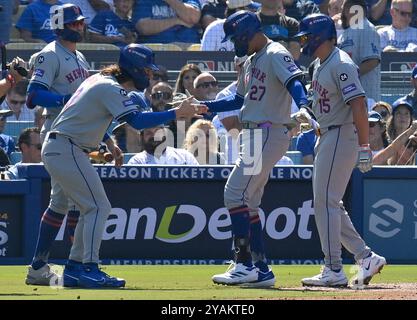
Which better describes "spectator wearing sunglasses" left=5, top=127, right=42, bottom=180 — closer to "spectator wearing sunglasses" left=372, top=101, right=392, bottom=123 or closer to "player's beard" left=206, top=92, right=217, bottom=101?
"player's beard" left=206, top=92, right=217, bottom=101

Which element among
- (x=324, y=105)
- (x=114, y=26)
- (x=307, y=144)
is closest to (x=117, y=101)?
(x=324, y=105)

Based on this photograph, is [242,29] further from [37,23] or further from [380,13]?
[380,13]

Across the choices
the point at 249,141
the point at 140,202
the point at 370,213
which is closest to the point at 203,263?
the point at 140,202

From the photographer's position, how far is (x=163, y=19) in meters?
15.6

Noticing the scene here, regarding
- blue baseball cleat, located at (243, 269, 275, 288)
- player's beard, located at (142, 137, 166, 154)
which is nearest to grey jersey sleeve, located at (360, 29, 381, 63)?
player's beard, located at (142, 137, 166, 154)

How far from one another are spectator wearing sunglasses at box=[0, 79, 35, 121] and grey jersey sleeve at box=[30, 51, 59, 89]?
4.00 meters

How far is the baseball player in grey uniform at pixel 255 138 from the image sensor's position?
8.72 m

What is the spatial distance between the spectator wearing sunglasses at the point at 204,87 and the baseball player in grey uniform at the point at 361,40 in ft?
5.36

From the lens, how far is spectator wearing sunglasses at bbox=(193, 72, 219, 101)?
1293cm

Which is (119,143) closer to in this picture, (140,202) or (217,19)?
(140,202)

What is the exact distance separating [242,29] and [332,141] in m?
1.16

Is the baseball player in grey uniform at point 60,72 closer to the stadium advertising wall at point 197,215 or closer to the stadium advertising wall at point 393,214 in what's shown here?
the stadium advertising wall at point 197,215

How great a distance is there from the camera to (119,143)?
42.2 ft

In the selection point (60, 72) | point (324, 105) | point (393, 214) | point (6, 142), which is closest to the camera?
point (324, 105)
